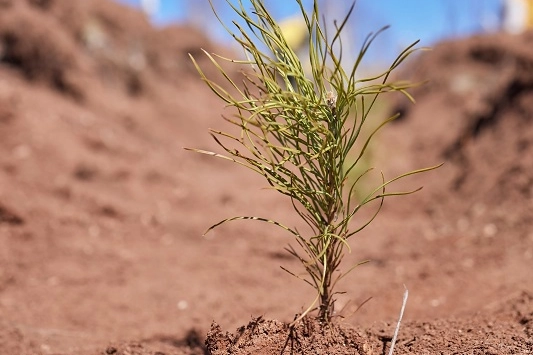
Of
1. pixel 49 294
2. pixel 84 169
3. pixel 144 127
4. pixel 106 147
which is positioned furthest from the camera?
pixel 144 127

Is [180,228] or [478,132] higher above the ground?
[478,132]

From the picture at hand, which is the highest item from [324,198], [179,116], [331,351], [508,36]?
[508,36]

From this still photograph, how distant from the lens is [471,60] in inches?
466

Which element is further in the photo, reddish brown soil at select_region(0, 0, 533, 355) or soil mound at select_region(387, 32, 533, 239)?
soil mound at select_region(387, 32, 533, 239)

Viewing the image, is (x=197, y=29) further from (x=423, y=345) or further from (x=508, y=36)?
(x=423, y=345)

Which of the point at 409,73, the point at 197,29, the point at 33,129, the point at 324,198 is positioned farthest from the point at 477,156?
the point at 197,29

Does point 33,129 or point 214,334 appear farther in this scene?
point 33,129

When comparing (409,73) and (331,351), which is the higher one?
(409,73)

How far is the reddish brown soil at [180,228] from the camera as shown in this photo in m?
2.26

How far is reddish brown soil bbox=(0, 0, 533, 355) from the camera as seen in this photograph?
2262 millimetres

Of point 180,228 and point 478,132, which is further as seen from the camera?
point 478,132

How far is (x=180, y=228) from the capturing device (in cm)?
518

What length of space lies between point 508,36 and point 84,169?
9.11m

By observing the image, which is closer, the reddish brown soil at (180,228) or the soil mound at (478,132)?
the reddish brown soil at (180,228)
